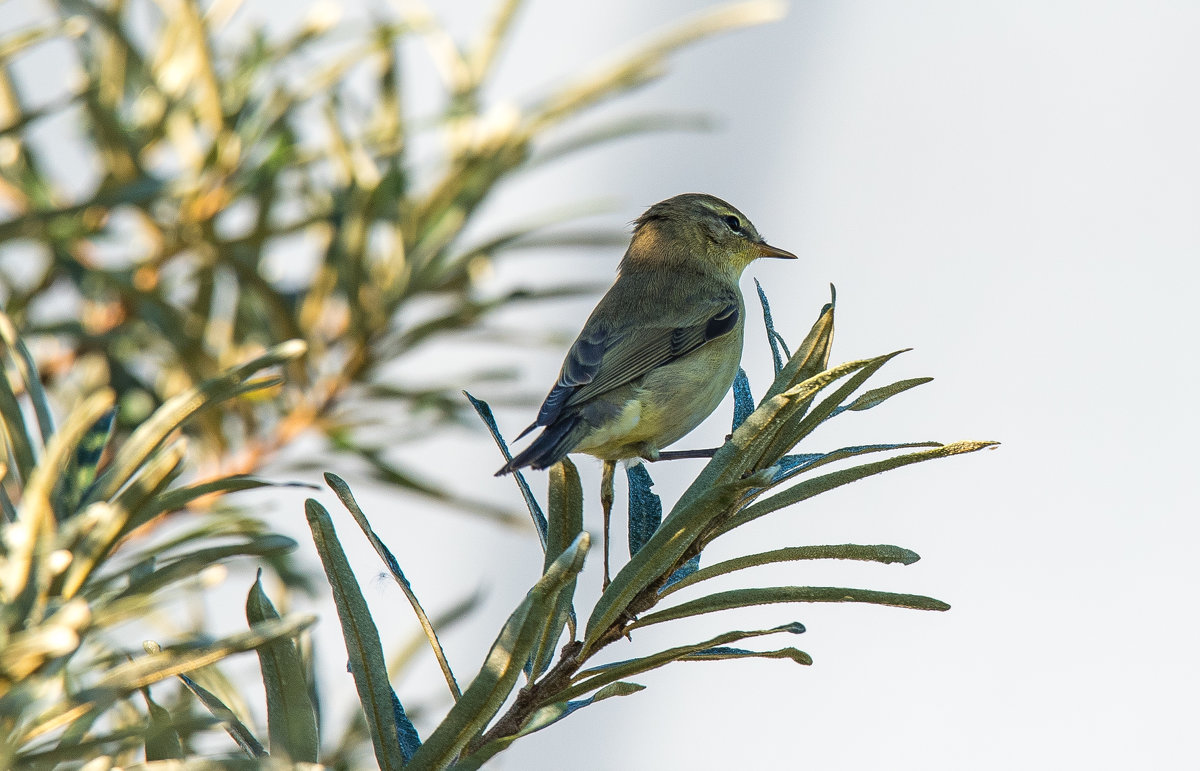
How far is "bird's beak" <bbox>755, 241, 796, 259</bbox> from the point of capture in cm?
328

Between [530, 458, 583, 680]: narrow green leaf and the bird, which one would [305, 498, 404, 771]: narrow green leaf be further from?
the bird

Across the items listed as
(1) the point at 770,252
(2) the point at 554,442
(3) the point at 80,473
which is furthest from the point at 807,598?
(1) the point at 770,252

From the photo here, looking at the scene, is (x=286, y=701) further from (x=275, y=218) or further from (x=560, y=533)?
(x=275, y=218)

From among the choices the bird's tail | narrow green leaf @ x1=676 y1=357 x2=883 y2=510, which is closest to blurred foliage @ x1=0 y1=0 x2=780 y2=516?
the bird's tail

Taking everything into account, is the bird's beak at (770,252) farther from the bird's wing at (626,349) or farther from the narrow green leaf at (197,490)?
the narrow green leaf at (197,490)

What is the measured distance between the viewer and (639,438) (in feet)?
8.32

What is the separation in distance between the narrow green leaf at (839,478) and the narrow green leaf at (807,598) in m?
0.10

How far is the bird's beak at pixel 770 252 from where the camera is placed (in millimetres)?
3281

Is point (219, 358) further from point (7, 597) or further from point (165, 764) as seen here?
point (165, 764)

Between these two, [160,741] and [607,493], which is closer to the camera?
[160,741]

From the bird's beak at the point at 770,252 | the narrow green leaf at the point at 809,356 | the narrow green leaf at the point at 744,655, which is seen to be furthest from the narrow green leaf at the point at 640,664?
the bird's beak at the point at 770,252

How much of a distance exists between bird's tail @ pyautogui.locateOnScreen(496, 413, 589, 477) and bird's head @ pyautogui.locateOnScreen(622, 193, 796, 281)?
3.96 ft

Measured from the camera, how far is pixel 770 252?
11.2ft

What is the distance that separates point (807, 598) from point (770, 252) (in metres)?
2.46
